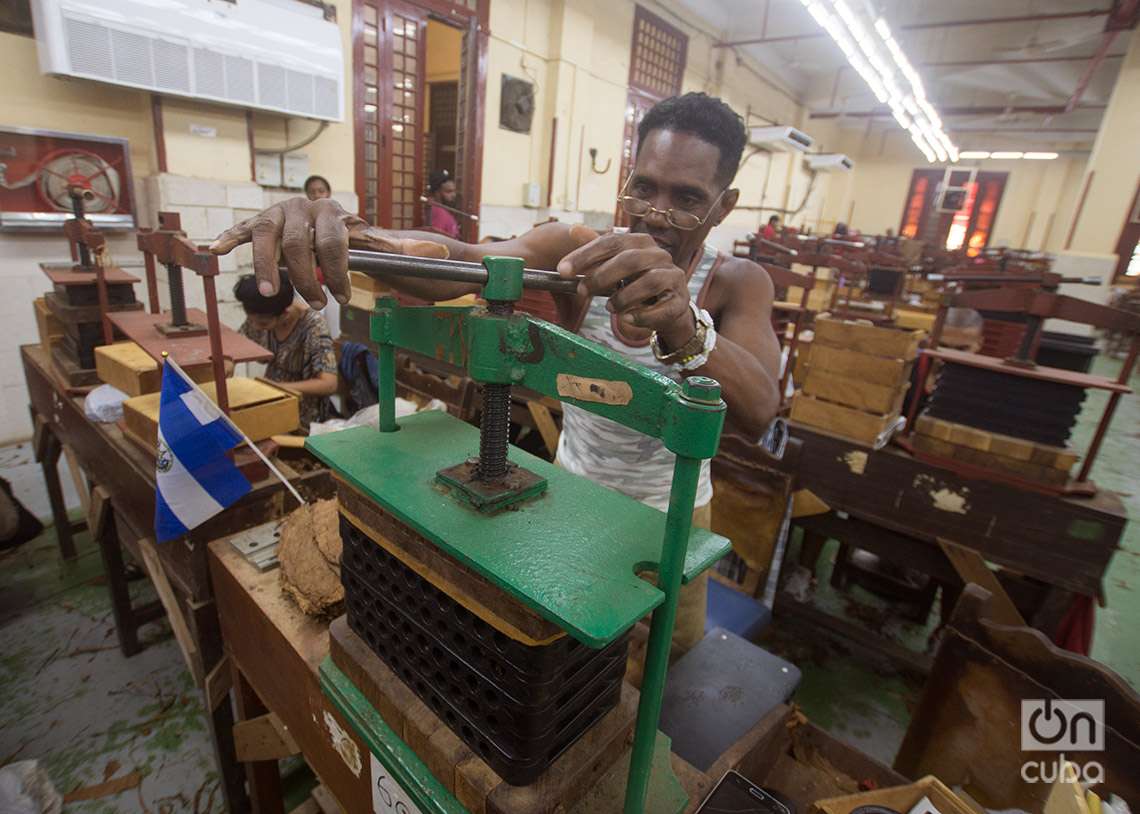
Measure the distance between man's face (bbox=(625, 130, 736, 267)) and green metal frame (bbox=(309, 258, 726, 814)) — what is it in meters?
0.69

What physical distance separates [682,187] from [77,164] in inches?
176

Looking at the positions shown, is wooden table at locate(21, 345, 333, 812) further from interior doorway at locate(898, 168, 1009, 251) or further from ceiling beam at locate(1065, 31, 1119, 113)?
interior doorway at locate(898, 168, 1009, 251)

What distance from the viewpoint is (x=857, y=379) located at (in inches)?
112

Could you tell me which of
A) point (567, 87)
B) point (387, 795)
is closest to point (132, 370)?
point (387, 795)

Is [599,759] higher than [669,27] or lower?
lower

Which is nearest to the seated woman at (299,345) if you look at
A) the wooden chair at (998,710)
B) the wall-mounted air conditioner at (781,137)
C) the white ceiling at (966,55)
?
the wooden chair at (998,710)

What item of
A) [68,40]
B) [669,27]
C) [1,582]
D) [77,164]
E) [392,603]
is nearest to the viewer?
[392,603]

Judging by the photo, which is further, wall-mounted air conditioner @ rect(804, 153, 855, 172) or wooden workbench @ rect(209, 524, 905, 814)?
wall-mounted air conditioner @ rect(804, 153, 855, 172)

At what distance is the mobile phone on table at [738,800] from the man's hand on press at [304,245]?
1000mm

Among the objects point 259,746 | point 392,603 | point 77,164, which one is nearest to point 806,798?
point 392,603

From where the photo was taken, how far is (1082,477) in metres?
2.44

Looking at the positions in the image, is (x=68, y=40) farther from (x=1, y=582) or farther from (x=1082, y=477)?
(x=1082, y=477)

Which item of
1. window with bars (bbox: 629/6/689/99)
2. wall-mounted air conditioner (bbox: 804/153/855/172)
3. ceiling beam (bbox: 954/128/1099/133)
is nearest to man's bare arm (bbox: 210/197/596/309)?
window with bars (bbox: 629/6/689/99)

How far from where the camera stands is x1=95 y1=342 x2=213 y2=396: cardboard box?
1.97 meters
